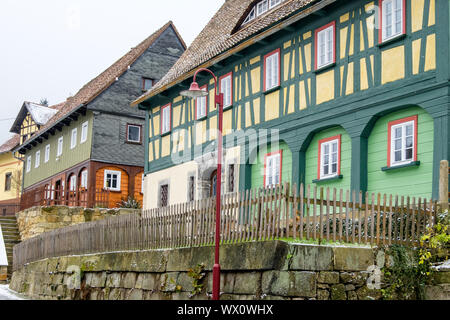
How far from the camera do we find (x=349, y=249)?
11734 millimetres

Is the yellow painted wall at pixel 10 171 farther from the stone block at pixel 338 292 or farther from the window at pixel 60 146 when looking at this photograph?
the stone block at pixel 338 292

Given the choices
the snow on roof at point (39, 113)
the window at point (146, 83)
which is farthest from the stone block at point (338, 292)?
the snow on roof at point (39, 113)

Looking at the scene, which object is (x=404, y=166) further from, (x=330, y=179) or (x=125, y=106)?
(x=125, y=106)

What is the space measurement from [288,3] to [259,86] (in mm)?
2646

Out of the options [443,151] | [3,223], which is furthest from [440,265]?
[3,223]

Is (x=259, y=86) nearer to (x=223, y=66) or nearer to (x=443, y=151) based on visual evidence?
(x=223, y=66)

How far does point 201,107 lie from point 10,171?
34692 mm

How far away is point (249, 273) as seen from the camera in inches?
473

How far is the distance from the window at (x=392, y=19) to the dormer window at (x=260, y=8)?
229 inches

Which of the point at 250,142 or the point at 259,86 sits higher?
the point at 259,86

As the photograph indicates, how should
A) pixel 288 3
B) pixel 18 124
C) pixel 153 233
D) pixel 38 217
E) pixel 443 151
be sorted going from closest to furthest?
pixel 443 151
pixel 153 233
pixel 288 3
pixel 38 217
pixel 18 124

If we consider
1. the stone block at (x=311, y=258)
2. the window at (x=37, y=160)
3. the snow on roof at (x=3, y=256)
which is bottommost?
the snow on roof at (x=3, y=256)

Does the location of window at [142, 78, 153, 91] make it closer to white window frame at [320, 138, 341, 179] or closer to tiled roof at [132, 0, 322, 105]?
tiled roof at [132, 0, 322, 105]

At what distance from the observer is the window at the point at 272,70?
20312 millimetres
